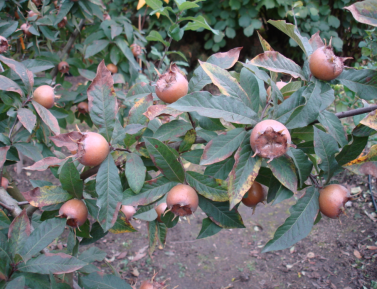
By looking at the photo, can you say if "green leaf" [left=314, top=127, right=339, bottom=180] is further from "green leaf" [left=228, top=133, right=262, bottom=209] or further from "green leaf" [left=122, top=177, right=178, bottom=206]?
"green leaf" [left=122, top=177, right=178, bottom=206]

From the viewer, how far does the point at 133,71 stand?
6.86 ft

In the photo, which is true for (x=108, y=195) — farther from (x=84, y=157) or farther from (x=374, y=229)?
(x=374, y=229)

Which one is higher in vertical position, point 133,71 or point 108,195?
point 108,195

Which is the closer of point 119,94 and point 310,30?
point 119,94

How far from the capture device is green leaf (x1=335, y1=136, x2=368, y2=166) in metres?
Answer: 0.75

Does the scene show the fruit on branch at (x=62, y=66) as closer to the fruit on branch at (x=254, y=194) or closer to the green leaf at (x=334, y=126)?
the fruit on branch at (x=254, y=194)

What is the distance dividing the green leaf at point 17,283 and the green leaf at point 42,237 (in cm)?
6

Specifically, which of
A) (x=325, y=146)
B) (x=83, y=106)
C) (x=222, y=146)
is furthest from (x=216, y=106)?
(x=83, y=106)

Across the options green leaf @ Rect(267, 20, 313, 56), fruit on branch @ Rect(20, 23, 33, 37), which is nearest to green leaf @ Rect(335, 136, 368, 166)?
green leaf @ Rect(267, 20, 313, 56)

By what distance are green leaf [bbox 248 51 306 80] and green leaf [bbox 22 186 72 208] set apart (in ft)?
2.12

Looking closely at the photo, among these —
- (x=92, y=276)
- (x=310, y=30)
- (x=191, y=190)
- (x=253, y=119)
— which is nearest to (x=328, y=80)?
(x=253, y=119)

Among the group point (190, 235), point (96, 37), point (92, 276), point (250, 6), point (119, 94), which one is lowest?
point (190, 235)

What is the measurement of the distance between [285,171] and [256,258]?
2.09 metres

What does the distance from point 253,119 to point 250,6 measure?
194 inches
